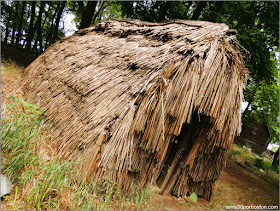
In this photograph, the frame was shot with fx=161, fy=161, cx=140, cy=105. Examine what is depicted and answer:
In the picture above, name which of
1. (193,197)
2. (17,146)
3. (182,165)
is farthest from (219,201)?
(17,146)

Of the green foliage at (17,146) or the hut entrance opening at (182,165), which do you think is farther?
the hut entrance opening at (182,165)

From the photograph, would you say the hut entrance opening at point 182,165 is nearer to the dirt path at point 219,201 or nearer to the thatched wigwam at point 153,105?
the thatched wigwam at point 153,105

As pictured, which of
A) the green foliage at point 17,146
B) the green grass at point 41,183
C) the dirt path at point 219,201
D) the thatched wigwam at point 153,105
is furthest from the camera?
the dirt path at point 219,201

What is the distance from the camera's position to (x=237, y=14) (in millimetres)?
7000

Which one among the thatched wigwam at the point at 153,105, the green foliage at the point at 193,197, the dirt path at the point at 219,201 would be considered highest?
the thatched wigwam at the point at 153,105

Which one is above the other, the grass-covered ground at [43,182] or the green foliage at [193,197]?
the grass-covered ground at [43,182]

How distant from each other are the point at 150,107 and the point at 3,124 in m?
2.05

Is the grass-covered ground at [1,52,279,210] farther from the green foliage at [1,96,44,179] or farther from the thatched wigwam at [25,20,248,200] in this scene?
the thatched wigwam at [25,20,248,200]

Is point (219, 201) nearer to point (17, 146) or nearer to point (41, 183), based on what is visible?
A: point (41, 183)

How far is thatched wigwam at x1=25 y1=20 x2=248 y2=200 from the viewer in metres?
2.21

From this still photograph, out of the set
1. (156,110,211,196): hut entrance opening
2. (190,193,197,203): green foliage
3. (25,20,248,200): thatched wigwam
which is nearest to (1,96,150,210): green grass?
(25,20,248,200): thatched wigwam

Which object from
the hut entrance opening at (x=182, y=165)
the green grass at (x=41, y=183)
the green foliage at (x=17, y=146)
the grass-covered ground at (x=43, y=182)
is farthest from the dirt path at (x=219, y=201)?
the green foliage at (x=17, y=146)

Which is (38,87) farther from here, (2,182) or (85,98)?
(2,182)

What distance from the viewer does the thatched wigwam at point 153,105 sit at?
87.1 inches
